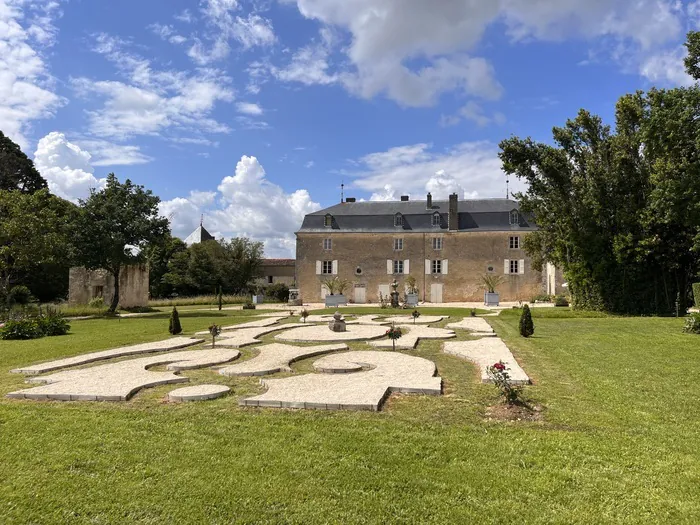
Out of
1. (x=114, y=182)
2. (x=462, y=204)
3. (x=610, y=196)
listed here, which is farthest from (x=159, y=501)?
(x=462, y=204)

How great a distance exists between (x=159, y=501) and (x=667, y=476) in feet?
12.7

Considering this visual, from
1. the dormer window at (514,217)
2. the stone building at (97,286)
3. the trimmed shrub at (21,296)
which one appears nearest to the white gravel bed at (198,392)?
the trimmed shrub at (21,296)

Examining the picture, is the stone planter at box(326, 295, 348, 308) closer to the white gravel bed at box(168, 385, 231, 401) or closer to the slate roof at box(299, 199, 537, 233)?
the slate roof at box(299, 199, 537, 233)

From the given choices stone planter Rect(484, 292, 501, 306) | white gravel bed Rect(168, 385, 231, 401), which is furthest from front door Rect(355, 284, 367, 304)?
white gravel bed Rect(168, 385, 231, 401)

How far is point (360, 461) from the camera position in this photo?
4059 mm

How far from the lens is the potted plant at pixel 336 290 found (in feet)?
104

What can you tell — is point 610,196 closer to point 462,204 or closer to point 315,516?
point 462,204

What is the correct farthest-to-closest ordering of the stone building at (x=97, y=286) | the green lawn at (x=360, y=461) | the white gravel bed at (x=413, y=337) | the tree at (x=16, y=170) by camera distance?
the tree at (x=16, y=170), the stone building at (x=97, y=286), the white gravel bed at (x=413, y=337), the green lawn at (x=360, y=461)

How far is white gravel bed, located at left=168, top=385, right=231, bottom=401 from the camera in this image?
604 centimetres

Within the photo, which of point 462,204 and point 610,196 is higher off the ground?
point 462,204

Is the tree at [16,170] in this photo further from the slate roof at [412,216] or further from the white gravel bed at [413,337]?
the white gravel bed at [413,337]

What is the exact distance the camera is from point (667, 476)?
3.73 meters

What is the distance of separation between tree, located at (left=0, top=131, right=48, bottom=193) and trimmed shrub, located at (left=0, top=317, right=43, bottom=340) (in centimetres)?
2564

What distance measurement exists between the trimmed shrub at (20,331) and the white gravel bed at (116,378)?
712 centimetres
